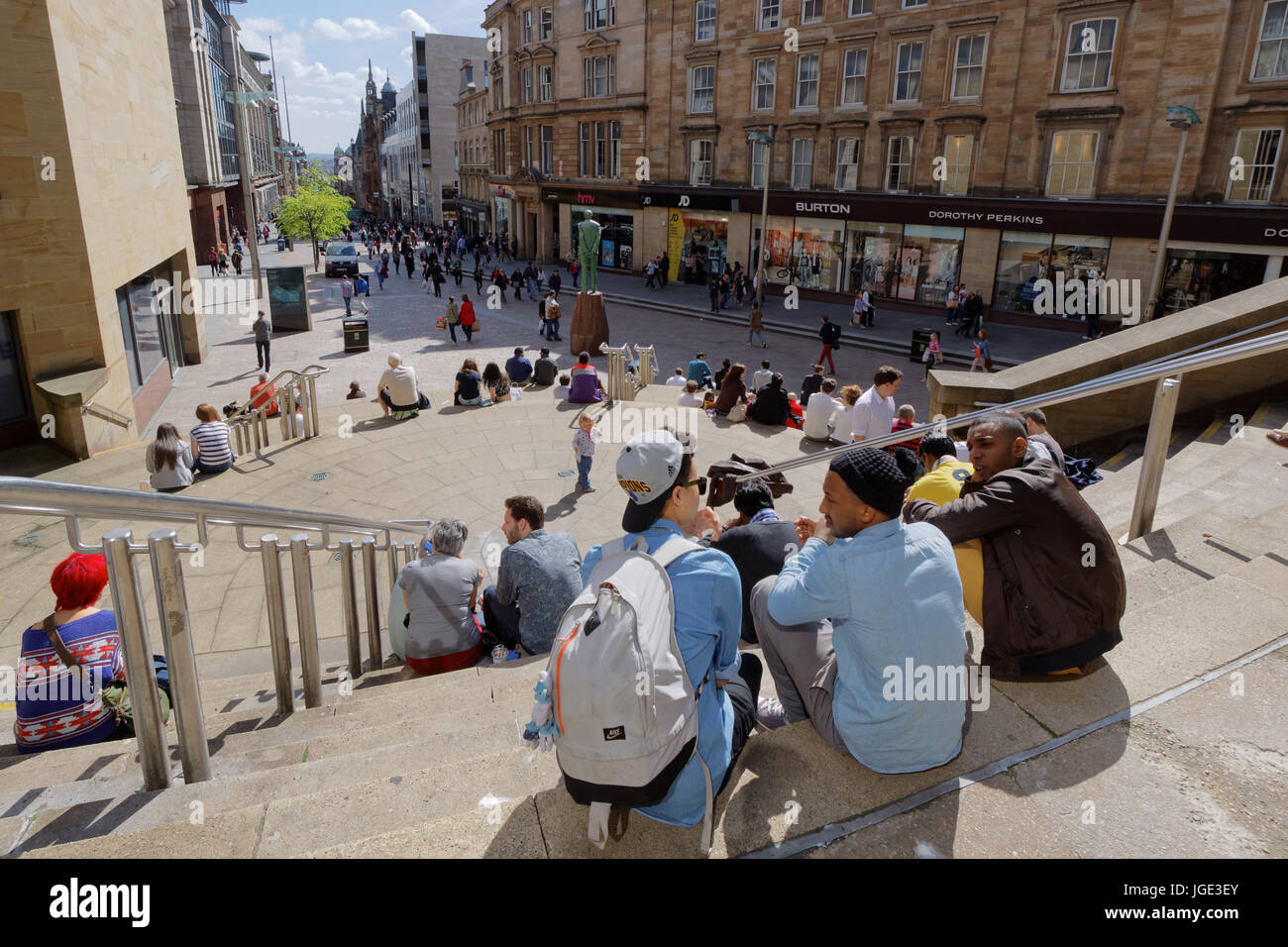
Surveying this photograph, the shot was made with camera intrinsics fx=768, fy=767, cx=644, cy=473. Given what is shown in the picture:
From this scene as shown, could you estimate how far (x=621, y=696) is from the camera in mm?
2441

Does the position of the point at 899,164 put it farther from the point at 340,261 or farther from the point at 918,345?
the point at 340,261

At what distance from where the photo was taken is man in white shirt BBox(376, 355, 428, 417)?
1367 cm

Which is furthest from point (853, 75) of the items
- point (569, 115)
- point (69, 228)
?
point (69, 228)

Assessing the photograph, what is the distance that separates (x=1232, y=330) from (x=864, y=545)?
8670mm

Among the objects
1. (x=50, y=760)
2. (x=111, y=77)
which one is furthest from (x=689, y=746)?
(x=111, y=77)

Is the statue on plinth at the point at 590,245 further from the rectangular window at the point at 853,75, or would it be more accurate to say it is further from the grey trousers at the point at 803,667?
the grey trousers at the point at 803,667

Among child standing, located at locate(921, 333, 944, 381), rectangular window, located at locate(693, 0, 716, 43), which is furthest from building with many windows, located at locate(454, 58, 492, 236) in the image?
child standing, located at locate(921, 333, 944, 381)

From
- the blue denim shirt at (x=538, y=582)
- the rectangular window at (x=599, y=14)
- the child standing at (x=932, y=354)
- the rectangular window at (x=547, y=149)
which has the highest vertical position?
the rectangular window at (x=599, y=14)

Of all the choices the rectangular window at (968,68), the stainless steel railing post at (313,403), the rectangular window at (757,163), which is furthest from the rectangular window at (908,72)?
the stainless steel railing post at (313,403)

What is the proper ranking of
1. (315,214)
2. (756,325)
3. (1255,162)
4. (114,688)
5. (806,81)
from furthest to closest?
(315,214) → (806,81) → (756,325) → (1255,162) → (114,688)

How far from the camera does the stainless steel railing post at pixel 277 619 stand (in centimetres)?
472

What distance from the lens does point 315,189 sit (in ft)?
159

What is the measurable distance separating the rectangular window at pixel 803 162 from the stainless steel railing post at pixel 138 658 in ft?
106

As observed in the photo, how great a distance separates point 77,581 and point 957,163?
2949 cm
